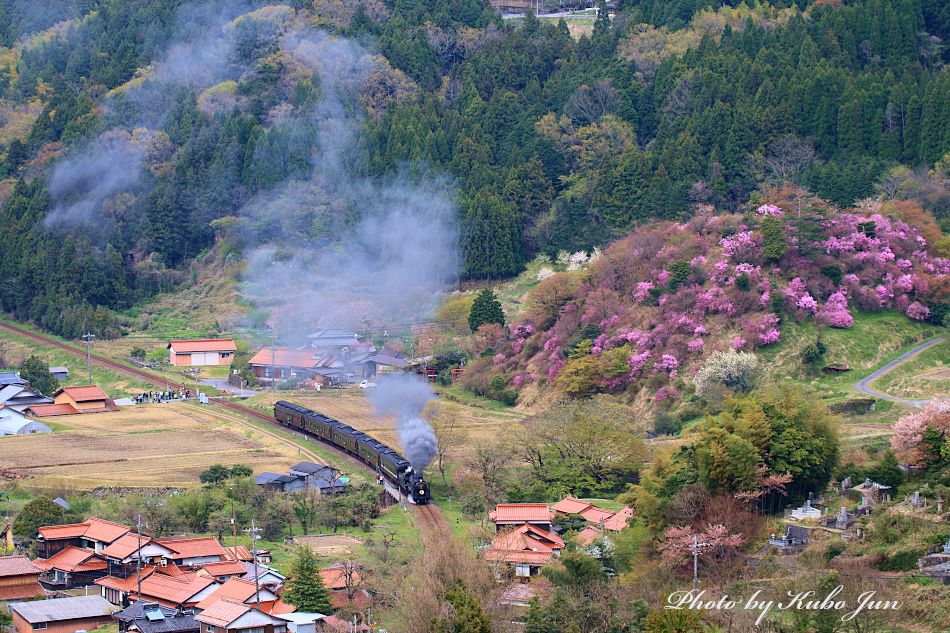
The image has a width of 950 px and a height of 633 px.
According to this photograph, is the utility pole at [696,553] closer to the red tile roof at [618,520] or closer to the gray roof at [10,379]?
the red tile roof at [618,520]

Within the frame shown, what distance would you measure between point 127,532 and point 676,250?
28575 mm

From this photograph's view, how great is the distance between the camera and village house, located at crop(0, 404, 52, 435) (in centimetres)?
5747

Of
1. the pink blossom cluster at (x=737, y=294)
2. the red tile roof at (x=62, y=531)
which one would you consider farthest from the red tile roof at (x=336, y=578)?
the pink blossom cluster at (x=737, y=294)

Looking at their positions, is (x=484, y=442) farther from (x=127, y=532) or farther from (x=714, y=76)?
(x=714, y=76)

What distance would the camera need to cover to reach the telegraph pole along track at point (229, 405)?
43.9 metres

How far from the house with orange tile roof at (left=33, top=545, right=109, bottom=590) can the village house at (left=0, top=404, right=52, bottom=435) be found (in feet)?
57.8

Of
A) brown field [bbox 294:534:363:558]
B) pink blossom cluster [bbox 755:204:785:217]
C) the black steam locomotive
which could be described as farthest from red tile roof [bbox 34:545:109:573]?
pink blossom cluster [bbox 755:204:785:217]

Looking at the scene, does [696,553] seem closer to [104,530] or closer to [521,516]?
[521,516]

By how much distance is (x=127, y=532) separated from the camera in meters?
41.6

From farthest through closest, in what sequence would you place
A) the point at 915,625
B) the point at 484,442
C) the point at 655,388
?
the point at 655,388 → the point at 484,442 → the point at 915,625

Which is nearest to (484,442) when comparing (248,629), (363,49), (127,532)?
(127,532)

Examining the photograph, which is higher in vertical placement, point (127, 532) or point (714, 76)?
point (714, 76)

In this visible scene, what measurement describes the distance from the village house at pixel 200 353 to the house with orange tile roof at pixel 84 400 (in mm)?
7680

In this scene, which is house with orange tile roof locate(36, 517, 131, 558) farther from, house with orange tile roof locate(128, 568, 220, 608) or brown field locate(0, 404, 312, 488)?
brown field locate(0, 404, 312, 488)
